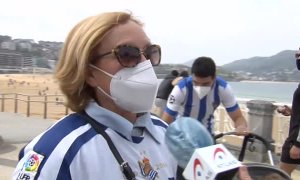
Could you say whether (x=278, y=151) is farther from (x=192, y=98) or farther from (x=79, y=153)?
(x=79, y=153)

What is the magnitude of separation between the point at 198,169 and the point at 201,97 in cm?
348

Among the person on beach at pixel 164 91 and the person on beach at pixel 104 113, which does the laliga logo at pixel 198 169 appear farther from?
the person on beach at pixel 164 91

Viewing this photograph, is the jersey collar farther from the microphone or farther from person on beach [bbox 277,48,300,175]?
person on beach [bbox 277,48,300,175]

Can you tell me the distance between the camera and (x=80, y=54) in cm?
166

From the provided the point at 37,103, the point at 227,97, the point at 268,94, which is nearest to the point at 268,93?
the point at 268,94

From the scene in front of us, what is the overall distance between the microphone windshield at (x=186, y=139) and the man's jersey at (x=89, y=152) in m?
0.18

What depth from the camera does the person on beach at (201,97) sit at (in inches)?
186

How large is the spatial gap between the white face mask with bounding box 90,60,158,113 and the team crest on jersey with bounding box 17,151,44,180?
373 mm

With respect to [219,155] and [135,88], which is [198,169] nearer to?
[219,155]

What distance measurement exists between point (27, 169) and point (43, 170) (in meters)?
0.06

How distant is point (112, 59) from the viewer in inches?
67.7

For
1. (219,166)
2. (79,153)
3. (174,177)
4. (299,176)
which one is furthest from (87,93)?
(299,176)

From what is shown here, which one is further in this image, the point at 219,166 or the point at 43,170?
the point at 43,170

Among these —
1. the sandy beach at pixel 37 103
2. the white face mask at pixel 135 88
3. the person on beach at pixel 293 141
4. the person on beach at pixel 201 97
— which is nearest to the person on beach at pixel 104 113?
the white face mask at pixel 135 88
